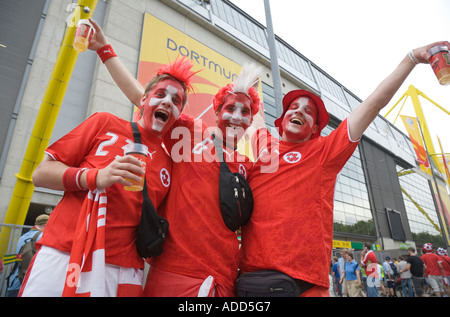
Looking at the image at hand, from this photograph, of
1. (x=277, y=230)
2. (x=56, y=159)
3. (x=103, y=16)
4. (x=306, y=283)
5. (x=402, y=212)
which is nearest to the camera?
(x=56, y=159)

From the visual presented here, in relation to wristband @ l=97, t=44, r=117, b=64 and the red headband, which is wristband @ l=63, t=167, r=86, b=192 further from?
wristband @ l=97, t=44, r=117, b=64

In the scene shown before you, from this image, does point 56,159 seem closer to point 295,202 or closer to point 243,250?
point 243,250

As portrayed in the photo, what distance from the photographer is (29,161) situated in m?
4.45

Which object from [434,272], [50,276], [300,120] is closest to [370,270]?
[434,272]

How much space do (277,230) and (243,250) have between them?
31 centimetres

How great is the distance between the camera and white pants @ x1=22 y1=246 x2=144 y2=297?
129cm

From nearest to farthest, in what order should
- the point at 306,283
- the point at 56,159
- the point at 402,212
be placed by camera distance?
the point at 56,159
the point at 306,283
the point at 402,212

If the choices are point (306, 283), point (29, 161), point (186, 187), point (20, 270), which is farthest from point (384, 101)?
point (20, 270)

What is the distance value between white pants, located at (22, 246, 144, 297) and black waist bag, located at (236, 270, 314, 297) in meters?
0.76

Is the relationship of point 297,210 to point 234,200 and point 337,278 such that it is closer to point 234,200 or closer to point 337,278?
point 234,200

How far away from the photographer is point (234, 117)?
2.20 m

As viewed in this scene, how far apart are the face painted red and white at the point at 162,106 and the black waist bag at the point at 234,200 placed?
21.5 inches

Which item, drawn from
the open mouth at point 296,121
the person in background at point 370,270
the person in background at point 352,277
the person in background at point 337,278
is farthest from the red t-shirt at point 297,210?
the person in background at point 337,278

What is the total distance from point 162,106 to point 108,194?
2.35ft
